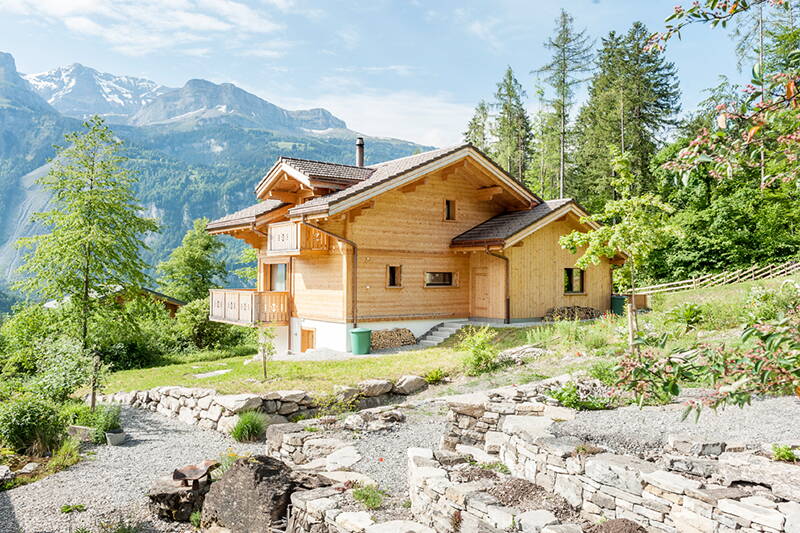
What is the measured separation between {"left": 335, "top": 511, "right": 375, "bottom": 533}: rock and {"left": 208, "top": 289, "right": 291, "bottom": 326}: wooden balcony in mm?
14093

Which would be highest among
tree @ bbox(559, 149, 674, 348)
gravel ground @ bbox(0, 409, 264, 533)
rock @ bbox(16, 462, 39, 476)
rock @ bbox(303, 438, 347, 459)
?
tree @ bbox(559, 149, 674, 348)

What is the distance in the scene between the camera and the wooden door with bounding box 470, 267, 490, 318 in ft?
62.6

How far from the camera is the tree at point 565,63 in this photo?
3338cm

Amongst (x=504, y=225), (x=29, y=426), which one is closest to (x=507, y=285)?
(x=504, y=225)

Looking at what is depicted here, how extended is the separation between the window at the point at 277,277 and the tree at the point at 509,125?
2305 centimetres

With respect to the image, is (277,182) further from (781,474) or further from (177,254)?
(177,254)

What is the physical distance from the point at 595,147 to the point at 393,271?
23040 millimetres

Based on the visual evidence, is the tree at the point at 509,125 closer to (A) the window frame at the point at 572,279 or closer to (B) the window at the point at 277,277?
(A) the window frame at the point at 572,279

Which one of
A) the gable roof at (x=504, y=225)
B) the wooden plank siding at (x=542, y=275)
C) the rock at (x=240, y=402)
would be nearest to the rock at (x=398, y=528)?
the rock at (x=240, y=402)

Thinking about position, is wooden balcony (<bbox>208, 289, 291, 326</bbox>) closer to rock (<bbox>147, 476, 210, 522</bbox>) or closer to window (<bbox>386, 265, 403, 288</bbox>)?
window (<bbox>386, 265, 403, 288</bbox>)

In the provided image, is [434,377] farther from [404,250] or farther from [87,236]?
[87,236]

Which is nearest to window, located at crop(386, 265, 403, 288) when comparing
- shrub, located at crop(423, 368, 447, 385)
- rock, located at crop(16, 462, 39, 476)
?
shrub, located at crop(423, 368, 447, 385)

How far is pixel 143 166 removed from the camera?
178 metres

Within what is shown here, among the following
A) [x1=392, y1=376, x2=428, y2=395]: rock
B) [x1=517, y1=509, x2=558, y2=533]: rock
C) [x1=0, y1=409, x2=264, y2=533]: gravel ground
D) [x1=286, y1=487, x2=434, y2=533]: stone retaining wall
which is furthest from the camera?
[x1=392, y1=376, x2=428, y2=395]: rock
